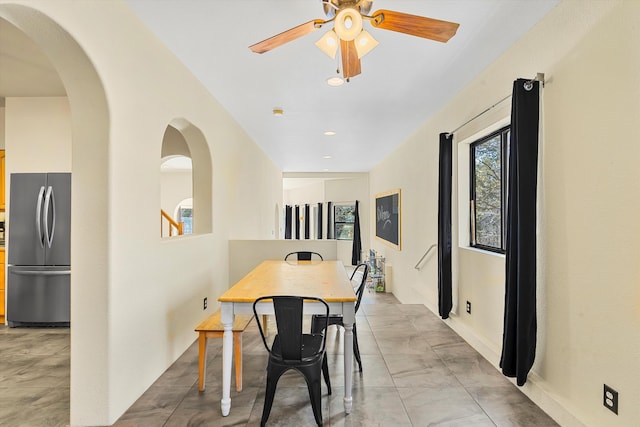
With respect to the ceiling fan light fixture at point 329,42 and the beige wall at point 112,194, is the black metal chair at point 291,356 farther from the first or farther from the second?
the ceiling fan light fixture at point 329,42

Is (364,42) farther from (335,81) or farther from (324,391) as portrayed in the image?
(324,391)

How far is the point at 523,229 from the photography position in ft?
7.22

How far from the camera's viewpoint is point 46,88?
11.7ft

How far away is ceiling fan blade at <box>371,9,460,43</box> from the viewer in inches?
63.1

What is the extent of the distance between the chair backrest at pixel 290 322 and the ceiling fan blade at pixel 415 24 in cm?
144

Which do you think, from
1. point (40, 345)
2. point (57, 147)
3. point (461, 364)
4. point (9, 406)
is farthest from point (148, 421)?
point (57, 147)

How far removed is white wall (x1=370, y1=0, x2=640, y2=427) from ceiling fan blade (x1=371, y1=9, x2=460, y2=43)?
82cm

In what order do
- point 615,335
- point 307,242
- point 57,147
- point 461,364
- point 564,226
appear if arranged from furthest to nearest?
point 307,242 < point 57,147 < point 461,364 < point 564,226 < point 615,335

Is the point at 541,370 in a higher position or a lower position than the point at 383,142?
lower

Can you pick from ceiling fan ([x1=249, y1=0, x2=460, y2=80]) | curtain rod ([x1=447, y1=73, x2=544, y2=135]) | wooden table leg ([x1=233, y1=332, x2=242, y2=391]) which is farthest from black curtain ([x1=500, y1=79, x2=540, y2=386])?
wooden table leg ([x1=233, y1=332, x2=242, y2=391])

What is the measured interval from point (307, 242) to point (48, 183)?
2944mm

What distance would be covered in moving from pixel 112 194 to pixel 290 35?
132cm

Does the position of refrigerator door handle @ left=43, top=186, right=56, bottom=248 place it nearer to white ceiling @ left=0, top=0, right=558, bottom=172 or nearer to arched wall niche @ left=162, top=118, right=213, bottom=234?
white ceiling @ left=0, top=0, right=558, bottom=172

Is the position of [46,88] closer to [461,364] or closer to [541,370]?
[461,364]
